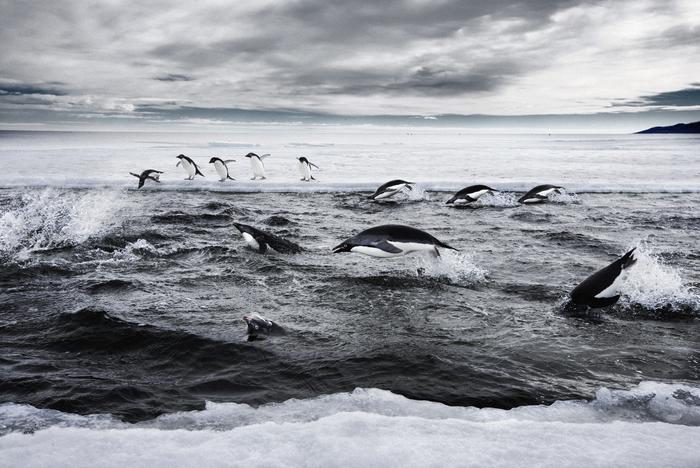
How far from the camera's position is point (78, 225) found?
8758mm

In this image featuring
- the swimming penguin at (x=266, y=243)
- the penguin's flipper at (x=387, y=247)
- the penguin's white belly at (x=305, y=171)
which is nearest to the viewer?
the penguin's flipper at (x=387, y=247)

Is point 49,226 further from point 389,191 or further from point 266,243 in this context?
point 389,191

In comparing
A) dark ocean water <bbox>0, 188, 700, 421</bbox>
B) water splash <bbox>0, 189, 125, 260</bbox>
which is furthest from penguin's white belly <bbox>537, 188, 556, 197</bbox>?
water splash <bbox>0, 189, 125, 260</bbox>

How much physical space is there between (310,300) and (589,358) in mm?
2770

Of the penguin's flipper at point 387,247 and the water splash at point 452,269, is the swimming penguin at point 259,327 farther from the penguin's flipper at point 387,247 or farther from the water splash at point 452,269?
the water splash at point 452,269

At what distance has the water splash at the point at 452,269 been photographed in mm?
6414

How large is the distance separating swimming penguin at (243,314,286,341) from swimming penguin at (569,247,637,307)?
2983 millimetres

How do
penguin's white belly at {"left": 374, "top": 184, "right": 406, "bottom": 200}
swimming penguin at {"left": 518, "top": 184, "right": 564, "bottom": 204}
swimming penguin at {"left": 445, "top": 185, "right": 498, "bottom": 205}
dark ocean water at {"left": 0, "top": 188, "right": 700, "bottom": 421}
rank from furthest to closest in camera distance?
penguin's white belly at {"left": 374, "top": 184, "right": 406, "bottom": 200}, swimming penguin at {"left": 518, "top": 184, "right": 564, "bottom": 204}, swimming penguin at {"left": 445, "top": 185, "right": 498, "bottom": 205}, dark ocean water at {"left": 0, "top": 188, "right": 700, "bottom": 421}

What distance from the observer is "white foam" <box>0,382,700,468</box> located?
2.78 meters

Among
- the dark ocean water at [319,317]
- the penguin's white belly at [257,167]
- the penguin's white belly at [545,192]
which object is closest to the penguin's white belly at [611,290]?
the dark ocean water at [319,317]

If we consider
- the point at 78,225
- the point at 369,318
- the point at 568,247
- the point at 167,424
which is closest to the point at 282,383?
the point at 167,424

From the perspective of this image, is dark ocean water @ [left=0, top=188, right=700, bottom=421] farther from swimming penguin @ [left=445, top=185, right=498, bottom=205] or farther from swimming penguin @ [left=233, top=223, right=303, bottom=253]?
swimming penguin @ [left=445, top=185, right=498, bottom=205]

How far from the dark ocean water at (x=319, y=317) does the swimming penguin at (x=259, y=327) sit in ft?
0.36

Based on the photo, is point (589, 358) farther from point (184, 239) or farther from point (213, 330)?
point (184, 239)
